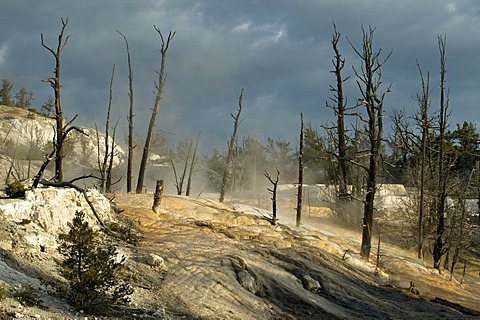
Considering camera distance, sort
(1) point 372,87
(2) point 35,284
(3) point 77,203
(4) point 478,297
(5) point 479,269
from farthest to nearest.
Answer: (5) point 479,269
(1) point 372,87
(4) point 478,297
(3) point 77,203
(2) point 35,284

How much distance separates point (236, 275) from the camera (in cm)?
1365

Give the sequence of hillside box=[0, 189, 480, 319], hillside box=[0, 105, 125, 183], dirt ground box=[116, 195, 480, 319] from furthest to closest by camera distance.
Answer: hillside box=[0, 105, 125, 183] → dirt ground box=[116, 195, 480, 319] → hillside box=[0, 189, 480, 319]

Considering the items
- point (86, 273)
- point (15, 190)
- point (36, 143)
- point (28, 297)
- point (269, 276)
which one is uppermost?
point (36, 143)

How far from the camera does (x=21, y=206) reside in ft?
38.8

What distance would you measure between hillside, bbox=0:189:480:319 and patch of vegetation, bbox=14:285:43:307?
15cm

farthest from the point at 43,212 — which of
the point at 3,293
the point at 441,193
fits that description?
the point at 441,193

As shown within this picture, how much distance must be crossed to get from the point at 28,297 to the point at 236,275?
21.5 ft

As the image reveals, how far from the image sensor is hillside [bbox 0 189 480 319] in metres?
10.2

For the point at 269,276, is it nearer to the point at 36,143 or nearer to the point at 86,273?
the point at 86,273

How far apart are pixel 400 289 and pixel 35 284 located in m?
15.2

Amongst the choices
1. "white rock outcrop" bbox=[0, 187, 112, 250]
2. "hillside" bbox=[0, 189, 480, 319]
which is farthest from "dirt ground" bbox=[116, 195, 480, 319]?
"white rock outcrop" bbox=[0, 187, 112, 250]

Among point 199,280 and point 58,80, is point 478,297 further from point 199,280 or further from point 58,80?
point 58,80

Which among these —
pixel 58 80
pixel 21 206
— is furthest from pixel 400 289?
pixel 58 80

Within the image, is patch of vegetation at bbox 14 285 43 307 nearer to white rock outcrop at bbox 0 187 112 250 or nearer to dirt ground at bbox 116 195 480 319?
white rock outcrop at bbox 0 187 112 250
